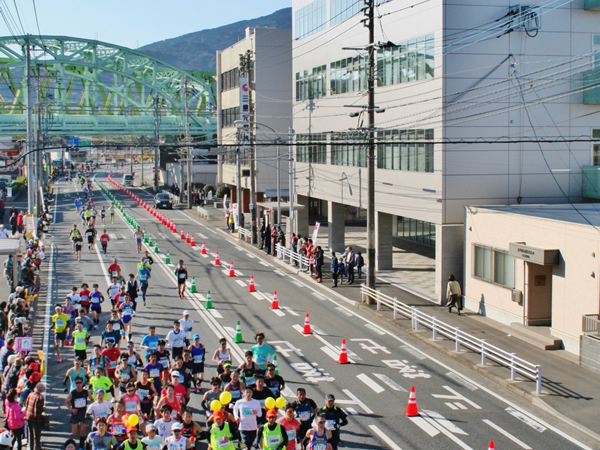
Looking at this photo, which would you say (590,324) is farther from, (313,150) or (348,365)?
(313,150)

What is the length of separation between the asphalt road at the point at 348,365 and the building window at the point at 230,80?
29.1 meters

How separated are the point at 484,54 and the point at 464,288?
861 cm

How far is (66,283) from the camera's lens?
3039 centimetres

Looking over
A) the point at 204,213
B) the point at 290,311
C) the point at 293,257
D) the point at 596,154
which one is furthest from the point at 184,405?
the point at 204,213

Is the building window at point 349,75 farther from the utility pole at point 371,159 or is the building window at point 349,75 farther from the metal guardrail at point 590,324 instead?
the metal guardrail at point 590,324

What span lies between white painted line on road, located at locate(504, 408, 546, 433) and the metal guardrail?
186 inches

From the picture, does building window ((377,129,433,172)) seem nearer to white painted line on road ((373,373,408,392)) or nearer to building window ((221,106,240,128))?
white painted line on road ((373,373,408,392))

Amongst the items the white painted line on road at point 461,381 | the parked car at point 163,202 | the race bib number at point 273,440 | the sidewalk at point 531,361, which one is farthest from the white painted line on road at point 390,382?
the parked car at point 163,202

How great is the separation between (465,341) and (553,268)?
338 centimetres

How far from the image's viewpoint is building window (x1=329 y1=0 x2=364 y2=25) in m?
36.3

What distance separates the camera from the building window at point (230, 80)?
62.0 m

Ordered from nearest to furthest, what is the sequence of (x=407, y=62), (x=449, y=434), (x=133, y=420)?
(x=133, y=420), (x=449, y=434), (x=407, y=62)

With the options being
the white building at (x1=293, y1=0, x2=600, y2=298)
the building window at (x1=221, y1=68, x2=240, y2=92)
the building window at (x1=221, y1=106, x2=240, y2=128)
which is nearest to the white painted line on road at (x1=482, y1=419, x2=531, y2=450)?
the white building at (x1=293, y1=0, x2=600, y2=298)

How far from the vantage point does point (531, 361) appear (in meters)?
19.1
